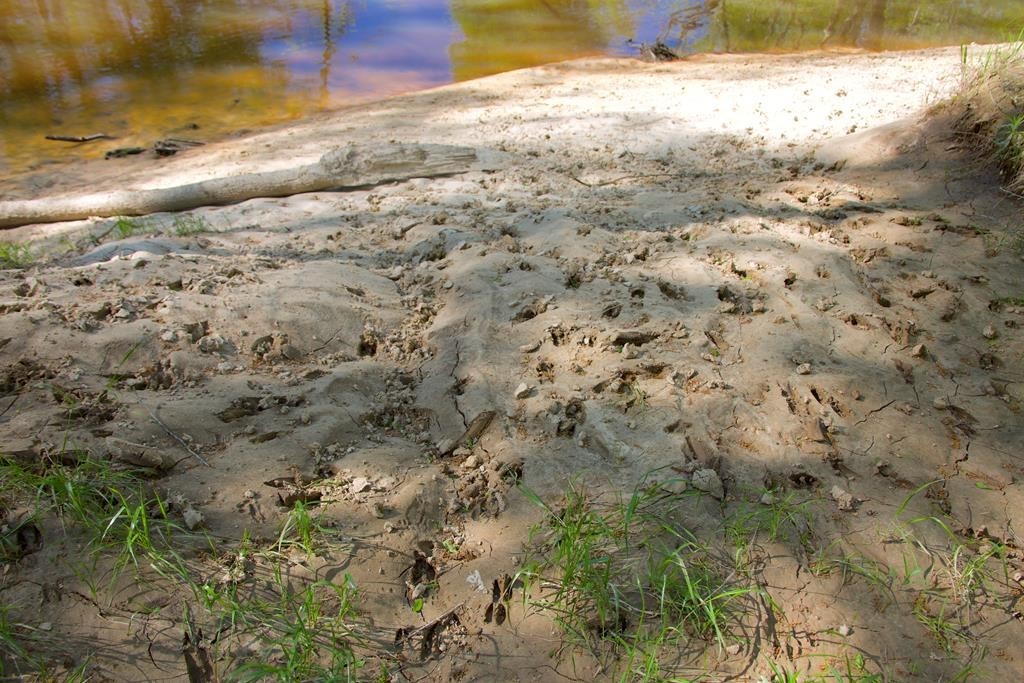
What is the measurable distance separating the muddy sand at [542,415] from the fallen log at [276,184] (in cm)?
66

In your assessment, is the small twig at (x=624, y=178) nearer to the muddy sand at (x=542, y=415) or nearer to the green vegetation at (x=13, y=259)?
the muddy sand at (x=542, y=415)

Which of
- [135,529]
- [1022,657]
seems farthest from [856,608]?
[135,529]

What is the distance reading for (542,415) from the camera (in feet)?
8.20

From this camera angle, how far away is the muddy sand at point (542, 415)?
1798mm

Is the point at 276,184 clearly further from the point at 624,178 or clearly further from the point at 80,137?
the point at 80,137

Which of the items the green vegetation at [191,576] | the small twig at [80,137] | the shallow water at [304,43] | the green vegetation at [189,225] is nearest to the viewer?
the green vegetation at [191,576]

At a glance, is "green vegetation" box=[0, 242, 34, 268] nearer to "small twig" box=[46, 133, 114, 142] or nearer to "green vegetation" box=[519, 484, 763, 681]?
"green vegetation" box=[519, 484, 763, 681]

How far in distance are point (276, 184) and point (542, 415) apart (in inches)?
141

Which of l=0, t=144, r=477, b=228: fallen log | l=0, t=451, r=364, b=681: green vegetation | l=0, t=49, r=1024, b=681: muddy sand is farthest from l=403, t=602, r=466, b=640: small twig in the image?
l=0, t=144, r=477, b=228: fallen log

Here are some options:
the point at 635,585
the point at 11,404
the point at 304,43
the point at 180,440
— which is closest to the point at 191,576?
the point at 180,440

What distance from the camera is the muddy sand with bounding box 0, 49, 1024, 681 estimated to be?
5.90ft

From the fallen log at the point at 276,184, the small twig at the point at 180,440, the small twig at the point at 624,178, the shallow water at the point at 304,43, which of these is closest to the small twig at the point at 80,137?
the shallow water at the point at 304,43

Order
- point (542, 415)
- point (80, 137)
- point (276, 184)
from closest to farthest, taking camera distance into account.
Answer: point (542, 415)
point (276, 184)
point (80, 137)

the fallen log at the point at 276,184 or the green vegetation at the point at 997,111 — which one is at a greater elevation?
the green vegetation at the point at 997,111
